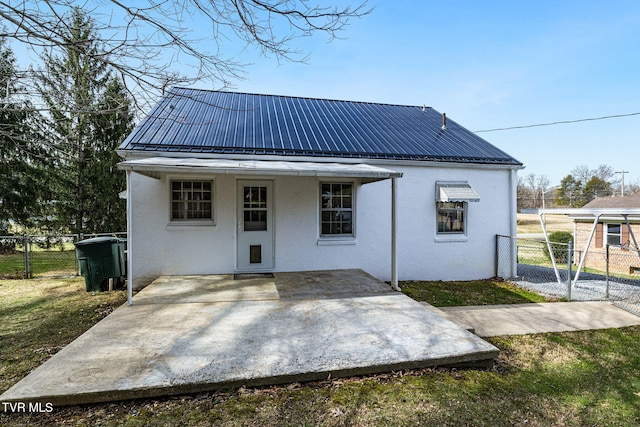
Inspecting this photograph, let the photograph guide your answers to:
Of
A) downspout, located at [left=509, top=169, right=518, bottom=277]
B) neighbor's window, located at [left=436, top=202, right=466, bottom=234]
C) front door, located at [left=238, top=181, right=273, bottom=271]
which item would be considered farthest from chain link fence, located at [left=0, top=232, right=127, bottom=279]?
downspout, located at [left=509, top=169, right=518, bottom=277]

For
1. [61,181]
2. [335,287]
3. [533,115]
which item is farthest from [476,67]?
[61,181]

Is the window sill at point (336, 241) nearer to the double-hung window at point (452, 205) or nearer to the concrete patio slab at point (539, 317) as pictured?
the double-hung window at point (452, 205)

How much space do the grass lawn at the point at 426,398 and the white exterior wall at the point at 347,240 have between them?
9.32 ft

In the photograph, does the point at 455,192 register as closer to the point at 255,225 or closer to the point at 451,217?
the point at 451,217

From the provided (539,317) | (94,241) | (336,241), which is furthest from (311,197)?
(539,317)

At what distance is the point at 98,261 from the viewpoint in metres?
7.00

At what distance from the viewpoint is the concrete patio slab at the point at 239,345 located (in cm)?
298

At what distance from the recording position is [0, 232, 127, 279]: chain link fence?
8805 millimetres

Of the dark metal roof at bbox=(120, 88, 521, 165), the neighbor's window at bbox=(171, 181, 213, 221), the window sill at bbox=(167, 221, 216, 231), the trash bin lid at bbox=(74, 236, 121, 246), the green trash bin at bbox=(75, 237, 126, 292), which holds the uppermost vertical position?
the dark metal roof at bbox=(120, 88, 521, 165)

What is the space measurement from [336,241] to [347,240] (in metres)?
0.30

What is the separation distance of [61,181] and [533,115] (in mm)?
24369

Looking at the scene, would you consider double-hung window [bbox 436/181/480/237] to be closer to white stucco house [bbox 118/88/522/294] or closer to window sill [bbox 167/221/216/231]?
white stucco house [bbox 118/88/522/294]

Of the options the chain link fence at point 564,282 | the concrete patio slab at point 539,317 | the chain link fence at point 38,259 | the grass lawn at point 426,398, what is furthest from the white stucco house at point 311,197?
the chain link fence at point 38,259

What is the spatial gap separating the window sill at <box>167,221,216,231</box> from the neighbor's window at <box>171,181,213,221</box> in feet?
0.49
